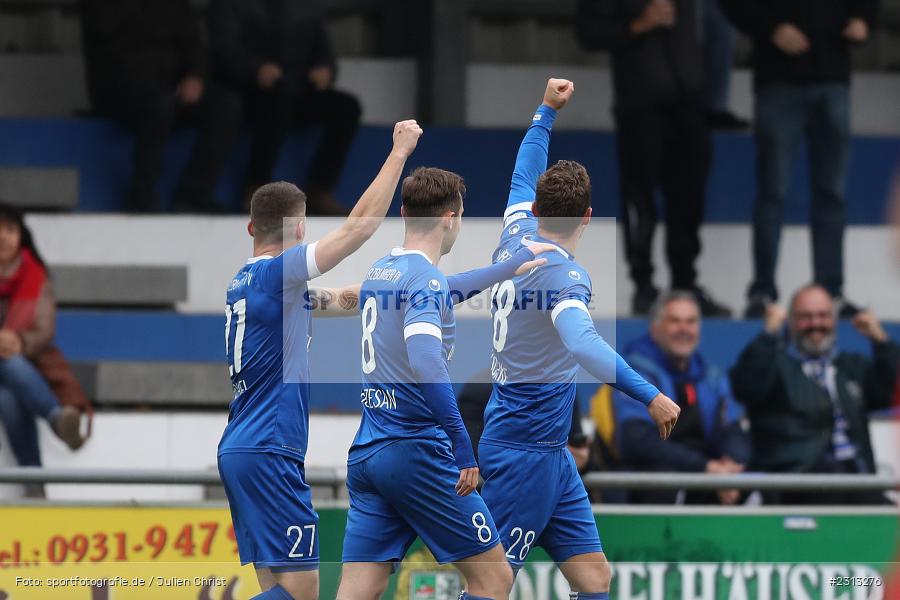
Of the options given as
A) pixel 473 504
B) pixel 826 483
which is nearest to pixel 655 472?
pixel 826 483

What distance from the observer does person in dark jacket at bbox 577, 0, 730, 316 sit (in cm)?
948

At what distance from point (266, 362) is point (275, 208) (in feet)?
1.83

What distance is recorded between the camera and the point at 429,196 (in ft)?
18.2

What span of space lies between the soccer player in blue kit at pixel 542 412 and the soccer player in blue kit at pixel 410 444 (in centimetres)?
21

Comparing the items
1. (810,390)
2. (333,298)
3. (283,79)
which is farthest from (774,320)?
(283,79)

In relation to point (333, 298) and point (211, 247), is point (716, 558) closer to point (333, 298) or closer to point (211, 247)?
point (333, 298)

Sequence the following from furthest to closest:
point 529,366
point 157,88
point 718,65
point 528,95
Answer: point 528,95 → point 718,65 → point 157,88 → point 529,366

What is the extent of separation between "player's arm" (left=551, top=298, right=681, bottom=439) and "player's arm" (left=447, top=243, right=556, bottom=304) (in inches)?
8.5

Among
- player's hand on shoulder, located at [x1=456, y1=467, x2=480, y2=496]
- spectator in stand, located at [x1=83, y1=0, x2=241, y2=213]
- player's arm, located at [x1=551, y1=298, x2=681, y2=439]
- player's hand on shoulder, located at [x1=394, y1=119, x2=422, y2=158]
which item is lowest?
player's hand on shoulder, located at [x1=456, y1=467, x2=480, y2=496]

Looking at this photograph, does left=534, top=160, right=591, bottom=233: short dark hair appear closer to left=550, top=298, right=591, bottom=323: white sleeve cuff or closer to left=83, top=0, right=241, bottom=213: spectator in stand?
left=550, top=298, right=591, bottom=323: white sleeve cuff

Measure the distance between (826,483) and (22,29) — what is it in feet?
23.7

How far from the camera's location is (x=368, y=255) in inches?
388

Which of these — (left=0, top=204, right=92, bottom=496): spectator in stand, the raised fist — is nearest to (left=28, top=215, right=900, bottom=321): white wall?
(left=0, top=204, right=92, bottom=496): spectator in stand

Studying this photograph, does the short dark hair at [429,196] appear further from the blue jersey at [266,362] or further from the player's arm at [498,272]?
the blue jersey at [266,362]
